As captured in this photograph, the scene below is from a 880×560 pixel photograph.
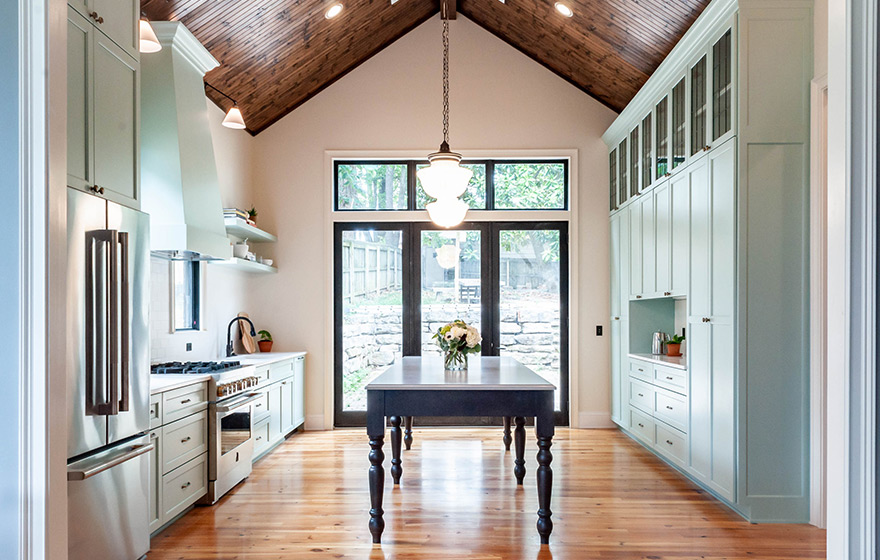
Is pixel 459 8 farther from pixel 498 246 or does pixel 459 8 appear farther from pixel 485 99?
pixel 498 246

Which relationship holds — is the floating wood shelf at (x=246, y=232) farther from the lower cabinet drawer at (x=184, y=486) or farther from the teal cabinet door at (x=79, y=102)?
the teal cabinet door at (x=79, y=102)

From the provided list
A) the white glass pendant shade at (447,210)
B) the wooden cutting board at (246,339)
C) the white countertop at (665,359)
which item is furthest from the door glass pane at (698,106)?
the wooden cutting board at (246,339)

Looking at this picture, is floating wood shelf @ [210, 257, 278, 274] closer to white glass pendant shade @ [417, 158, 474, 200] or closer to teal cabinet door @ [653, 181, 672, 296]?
white glass pendant shade @ [417, 158, 474, 200]

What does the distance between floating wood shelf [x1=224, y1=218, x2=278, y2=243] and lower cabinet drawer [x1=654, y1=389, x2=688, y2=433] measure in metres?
3.59

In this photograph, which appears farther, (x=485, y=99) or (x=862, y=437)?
(x=485, y=99)

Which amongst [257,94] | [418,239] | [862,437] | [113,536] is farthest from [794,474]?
[257,94]

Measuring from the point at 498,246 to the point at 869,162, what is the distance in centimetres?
526

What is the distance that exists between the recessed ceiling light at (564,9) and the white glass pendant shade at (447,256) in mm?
2468

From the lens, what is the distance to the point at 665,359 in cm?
513

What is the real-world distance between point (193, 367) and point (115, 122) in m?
1.83

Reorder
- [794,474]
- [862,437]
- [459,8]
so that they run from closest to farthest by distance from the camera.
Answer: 1. [862,437]
2. [794,474]
3. [459,8]

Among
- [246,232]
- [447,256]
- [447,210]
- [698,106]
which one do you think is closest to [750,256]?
[698,106]

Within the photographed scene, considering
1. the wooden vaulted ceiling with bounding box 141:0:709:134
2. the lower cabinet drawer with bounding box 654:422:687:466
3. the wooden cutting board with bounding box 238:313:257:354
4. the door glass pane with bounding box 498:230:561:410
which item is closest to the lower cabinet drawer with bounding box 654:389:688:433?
the lower cabinet drawer with bounding box 654:422:687:466

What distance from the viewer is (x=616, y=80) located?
5.95 m
